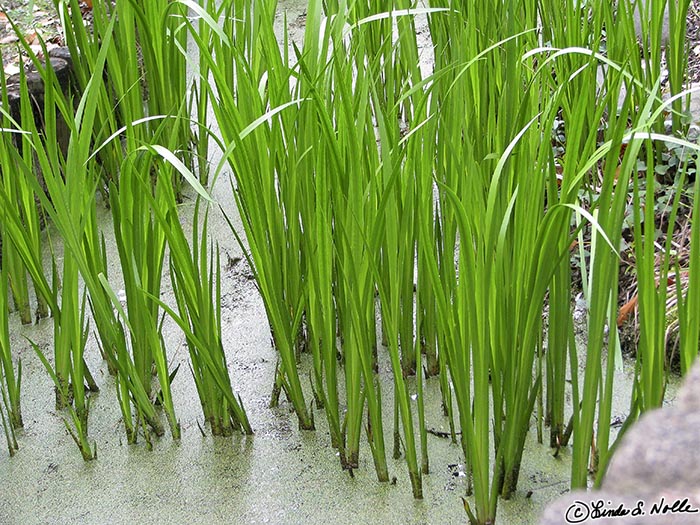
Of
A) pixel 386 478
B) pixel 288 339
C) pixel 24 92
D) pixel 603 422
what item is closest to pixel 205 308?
pixel 288 339

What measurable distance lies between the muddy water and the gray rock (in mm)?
732

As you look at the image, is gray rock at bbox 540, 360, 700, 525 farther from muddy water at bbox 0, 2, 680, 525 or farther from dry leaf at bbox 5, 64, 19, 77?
dry leaf at bbox 5, 64, 19, 77

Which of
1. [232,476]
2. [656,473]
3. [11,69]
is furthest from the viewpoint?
[11,69]

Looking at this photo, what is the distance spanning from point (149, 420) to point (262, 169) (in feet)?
1.49

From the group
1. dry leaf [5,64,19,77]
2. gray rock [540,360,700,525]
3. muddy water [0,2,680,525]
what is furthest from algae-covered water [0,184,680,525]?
dry leaf [5,64,19,77]

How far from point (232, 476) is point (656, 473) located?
0.97 m

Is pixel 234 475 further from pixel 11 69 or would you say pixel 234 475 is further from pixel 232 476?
pixel 11 69

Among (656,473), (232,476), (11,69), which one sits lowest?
(232,476)

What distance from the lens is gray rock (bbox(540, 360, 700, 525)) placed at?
548mm

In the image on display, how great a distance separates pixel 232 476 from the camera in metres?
1.44

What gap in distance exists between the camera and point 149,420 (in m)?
1.51

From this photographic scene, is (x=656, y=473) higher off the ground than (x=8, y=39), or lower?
lower

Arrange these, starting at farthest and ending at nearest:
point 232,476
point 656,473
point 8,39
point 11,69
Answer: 1. point 8,39
2. point 11,69
3. point 232,476
4. point 656,473

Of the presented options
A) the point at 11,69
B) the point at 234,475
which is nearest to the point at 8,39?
the point at 11,69
